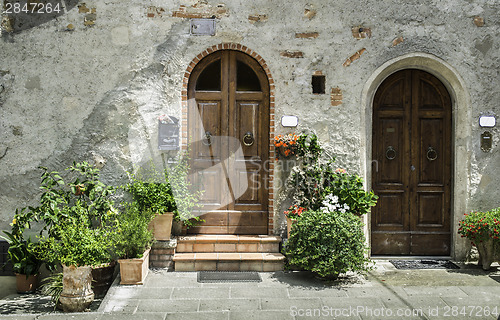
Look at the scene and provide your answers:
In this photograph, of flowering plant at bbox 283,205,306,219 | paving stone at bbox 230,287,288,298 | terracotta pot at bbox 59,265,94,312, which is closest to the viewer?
terracotta pot at bbox 59,265,94,312

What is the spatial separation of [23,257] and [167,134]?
2.28 m

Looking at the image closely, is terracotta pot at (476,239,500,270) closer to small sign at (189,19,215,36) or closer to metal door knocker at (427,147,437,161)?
metal door knocker at (427,147,437,161)

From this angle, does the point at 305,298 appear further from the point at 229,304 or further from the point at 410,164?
the point at 410,164

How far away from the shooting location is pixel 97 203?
18.6ft

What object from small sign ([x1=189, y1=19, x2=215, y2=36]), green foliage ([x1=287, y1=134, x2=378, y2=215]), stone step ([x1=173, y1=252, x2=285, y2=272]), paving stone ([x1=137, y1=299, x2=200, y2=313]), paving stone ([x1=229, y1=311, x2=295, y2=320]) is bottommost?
paving stone ([x1=229, y1=311, x2=295, y2=320])

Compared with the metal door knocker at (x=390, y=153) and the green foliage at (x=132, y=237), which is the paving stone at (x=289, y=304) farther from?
the metal door knocker at (x=390, y=153)

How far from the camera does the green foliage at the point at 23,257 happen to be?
5.57m

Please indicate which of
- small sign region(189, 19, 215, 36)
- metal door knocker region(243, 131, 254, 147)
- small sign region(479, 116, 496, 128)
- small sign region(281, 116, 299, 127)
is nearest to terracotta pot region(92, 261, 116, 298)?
metal door knocker region(243, 131, 254, 147)

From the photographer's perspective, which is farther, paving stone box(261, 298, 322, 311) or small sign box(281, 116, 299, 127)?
small sign box(281, 116, 299, 127)

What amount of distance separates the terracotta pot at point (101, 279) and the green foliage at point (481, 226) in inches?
172

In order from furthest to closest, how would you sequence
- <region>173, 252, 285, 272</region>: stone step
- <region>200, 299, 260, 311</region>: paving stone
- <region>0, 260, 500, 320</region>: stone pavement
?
1. <region>173, 252, 285, 272</region>: stone step
2. <region>200, 299, 260, 311</region>: paving stone
3. <region>0, 260, 500, 320</region>: stone pavement

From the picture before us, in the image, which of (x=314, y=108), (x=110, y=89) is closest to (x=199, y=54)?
(x=110, y=89)

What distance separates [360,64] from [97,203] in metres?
3.81

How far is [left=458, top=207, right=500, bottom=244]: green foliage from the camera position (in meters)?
5.62
